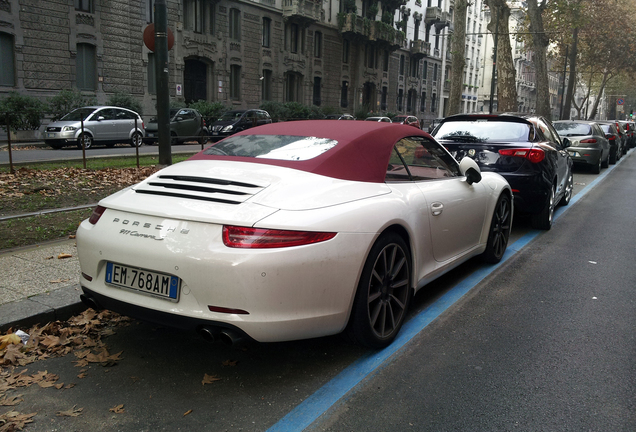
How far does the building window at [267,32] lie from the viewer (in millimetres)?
37938

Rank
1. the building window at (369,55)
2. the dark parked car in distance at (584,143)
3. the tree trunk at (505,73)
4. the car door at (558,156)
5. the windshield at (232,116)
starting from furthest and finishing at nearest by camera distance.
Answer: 1. the building window at (369,55)
2. the windshield at (232,116)
3. the tree trunk at (505,73)
4. the dark parked car in distance at (584,143)
5. the car door at (558,156)

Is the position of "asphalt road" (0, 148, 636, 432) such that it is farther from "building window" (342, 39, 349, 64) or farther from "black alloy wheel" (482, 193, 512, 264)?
"building window" (342, 39, 349, 64)

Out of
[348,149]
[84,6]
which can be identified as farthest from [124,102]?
[348,149]

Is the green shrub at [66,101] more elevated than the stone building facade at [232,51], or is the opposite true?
the stone building facade at [232,51]

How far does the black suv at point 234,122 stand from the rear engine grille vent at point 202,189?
853 inches

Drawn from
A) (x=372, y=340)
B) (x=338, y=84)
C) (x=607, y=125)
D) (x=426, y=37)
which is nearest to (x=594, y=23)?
(x=426, y=37)

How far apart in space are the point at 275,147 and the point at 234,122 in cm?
2266

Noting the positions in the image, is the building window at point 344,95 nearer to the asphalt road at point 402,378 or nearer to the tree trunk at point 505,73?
the tree trunk at point 505,73

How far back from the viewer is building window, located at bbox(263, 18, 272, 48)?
37.9m

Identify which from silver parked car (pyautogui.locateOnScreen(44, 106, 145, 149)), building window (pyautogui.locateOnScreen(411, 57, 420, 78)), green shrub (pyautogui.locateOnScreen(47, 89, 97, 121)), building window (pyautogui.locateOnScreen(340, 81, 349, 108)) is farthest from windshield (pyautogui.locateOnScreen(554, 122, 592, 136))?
building window (pyautogui.locateOnScreen(411, 57, 420, 78))

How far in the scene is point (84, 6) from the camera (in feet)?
89.2

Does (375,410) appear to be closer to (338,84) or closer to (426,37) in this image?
(338,84)

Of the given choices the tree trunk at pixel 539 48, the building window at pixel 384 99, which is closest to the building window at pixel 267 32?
the tree trunk at pixel 539 48

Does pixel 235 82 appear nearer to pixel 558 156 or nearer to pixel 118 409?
pixel 558 156
